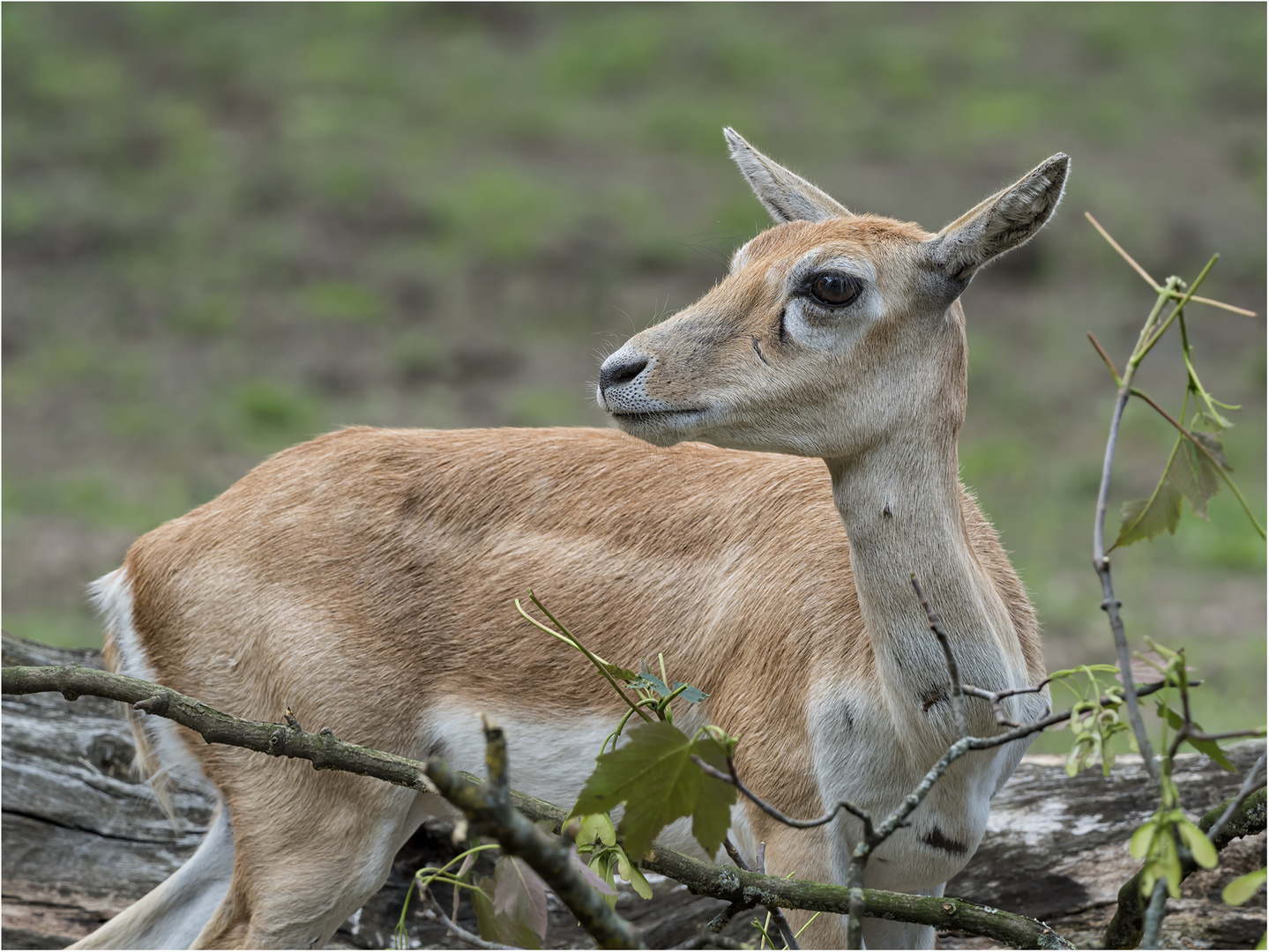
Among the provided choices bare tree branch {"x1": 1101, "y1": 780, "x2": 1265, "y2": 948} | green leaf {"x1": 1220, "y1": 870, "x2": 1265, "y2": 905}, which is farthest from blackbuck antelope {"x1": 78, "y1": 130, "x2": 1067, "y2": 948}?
green leaf {"x1": 1220, "y1": 870, "x2": 1265, "y2": 905}

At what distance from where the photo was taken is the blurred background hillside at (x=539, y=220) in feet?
35.0

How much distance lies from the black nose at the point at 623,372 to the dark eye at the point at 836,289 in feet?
1.64

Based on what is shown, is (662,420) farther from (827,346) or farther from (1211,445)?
(1211,445)

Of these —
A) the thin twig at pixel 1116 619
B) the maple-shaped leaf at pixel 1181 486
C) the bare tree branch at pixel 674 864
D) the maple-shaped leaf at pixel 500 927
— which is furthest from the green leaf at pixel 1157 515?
the maple-shaped leaf at pixel 500 927

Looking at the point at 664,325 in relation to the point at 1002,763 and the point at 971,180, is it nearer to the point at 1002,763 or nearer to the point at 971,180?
the point at 1002,763

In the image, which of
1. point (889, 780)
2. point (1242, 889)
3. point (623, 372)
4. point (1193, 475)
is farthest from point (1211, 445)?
point (889, 780)

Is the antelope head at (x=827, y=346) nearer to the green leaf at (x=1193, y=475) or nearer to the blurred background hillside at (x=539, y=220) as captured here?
the green leaf at (x=1193, y=475)

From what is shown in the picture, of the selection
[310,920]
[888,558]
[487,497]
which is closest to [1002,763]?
[888,558]

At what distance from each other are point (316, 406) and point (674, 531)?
8181 millimetres

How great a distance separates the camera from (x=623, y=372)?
3234 millimetres

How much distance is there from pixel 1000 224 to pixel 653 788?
188cm

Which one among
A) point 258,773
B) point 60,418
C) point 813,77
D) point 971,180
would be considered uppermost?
point 813,77

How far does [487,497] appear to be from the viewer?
435cm

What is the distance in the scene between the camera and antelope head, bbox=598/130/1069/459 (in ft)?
10.6
